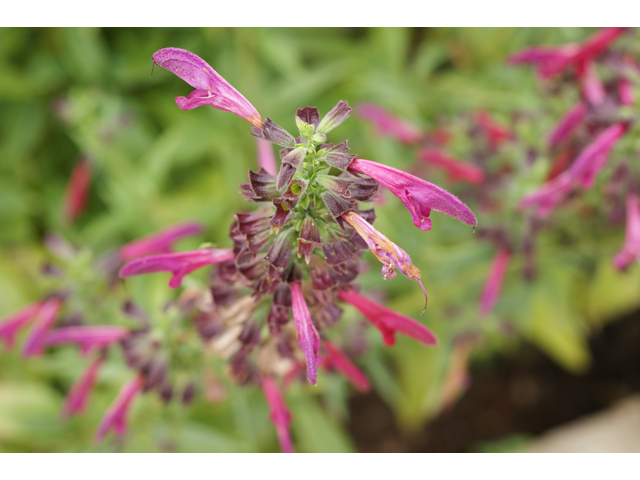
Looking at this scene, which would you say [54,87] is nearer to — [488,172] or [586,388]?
[488,172]

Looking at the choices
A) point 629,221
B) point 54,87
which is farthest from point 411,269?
point 54,87

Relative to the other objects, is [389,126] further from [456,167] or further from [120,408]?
[120,408]

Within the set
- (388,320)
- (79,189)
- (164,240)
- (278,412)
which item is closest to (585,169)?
(388,320)

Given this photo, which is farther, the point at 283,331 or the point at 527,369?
the point at 527,369

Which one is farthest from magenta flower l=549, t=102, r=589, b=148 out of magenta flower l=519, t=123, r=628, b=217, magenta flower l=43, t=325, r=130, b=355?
magenta flower l=43, t=325, r=130, b=355

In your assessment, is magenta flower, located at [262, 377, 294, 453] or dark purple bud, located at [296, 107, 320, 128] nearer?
dark purple bud, located at [296, 107, 320, 128]

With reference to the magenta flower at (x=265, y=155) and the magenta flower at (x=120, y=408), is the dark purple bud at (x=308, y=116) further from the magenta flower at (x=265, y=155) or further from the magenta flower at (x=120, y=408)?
the magenta flower at (x=120, y=408)

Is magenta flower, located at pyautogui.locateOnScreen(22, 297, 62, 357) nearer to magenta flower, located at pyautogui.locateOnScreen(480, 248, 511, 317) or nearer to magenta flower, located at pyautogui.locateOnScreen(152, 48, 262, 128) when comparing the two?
magenta flower, located at pyautogui.locateOnScreen(152, 48, 262, 128)
